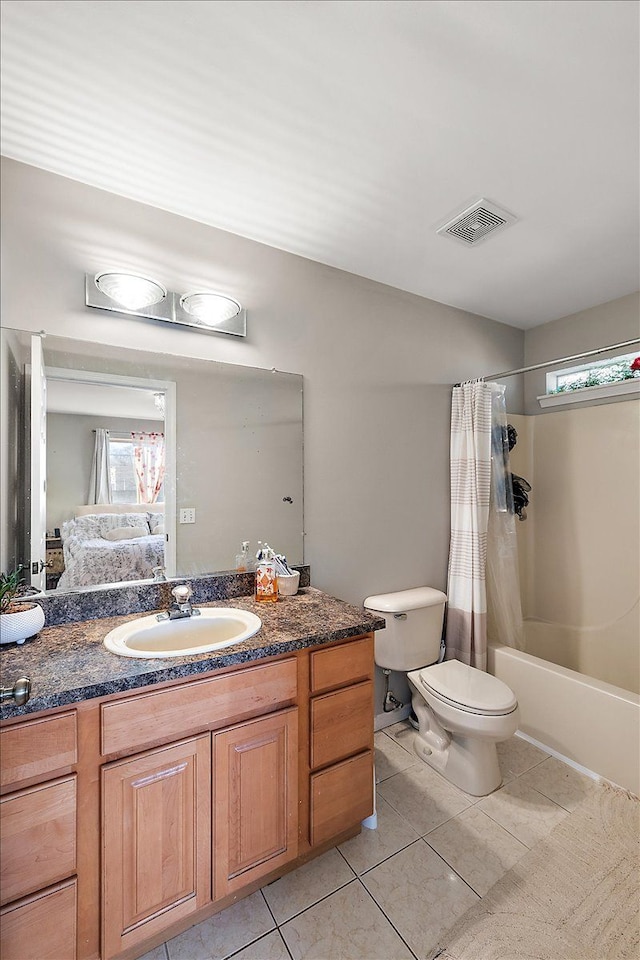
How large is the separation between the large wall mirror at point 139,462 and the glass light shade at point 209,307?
0.19 m

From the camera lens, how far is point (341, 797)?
1.57 meters

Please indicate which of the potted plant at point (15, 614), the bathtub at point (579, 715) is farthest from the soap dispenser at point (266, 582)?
the bathtub at point (579, 715)

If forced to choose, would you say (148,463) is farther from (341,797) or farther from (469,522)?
(469,522)

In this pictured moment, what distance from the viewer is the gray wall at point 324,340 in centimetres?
159

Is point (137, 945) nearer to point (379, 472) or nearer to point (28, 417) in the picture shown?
point (28, 417)

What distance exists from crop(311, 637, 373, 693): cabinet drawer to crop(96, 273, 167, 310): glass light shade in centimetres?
145

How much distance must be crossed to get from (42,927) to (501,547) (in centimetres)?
245

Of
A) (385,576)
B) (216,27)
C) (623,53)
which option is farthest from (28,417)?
(623,53)

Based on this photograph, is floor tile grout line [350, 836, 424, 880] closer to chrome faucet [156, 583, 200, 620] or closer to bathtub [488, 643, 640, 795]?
bathtub [488, 643, 640, 795]

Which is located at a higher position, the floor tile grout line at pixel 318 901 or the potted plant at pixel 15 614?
the potted plant at pixel 15 614

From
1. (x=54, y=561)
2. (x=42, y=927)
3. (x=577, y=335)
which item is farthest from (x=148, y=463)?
(x=577, y=335)

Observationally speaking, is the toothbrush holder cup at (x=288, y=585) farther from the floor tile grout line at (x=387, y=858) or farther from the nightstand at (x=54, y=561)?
the floor tile grout line at (x=387, y=858)

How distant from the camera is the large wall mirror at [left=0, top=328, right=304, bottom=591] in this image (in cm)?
154

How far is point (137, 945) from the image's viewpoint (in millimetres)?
1215
